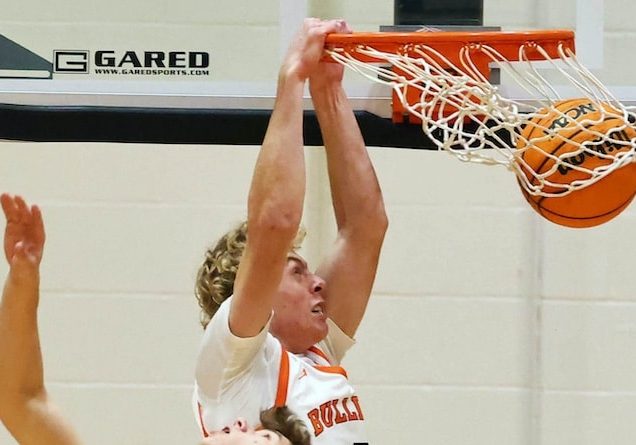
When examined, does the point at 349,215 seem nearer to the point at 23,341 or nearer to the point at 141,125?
the point at 141,125

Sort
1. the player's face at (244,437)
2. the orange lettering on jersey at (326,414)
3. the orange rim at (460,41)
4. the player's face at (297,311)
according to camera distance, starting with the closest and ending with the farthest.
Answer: the player's face at (244,437) → the orange rim at (460,41) → the orange lettering on jersey at (326,414) → the player's face at (297,311)

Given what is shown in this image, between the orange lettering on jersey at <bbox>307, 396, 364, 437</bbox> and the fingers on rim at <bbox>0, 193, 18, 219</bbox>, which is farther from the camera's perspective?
the fingers on rim at <bbox>0, 193, 18, 219</bbox>

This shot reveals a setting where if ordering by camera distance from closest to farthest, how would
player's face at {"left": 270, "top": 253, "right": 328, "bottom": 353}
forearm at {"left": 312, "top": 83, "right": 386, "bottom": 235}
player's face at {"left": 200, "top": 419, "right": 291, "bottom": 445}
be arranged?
player's face at {"left": 200, "top": 419, "right": 291, "bottom": 445} < player's face at {"left": 270, "top": 253, "right": 328, "bottom": 353} < forearm at {"left": 312, "top": 83, "right": 386, "bottom": 235}

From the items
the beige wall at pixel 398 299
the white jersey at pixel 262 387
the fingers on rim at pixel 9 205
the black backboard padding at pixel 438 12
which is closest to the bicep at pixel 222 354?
the white jersey at pixel 262 387

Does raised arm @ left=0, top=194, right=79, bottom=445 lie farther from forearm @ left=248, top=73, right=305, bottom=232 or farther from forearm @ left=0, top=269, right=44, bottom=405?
forearm @ left=248, top=73, right=305, bottom=232

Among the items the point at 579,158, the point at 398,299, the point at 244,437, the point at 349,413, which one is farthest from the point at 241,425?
the point at 398,299

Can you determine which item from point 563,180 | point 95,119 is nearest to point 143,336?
point 95,119

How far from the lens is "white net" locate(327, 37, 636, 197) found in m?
2.05

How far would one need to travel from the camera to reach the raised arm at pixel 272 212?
209 centimetres

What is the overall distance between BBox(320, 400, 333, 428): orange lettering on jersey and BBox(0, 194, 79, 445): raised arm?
2.35 feet

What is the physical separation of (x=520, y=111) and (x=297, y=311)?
1.99 feet

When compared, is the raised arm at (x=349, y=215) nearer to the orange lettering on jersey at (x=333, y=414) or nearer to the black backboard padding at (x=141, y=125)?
the black backboard padding at (x=141, y=125)

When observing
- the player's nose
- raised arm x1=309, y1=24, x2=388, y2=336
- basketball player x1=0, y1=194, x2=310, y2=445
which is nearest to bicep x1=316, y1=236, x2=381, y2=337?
raised arm x1=309, y1=24, x2=388, y2=336

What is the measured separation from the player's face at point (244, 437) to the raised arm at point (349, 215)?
486 mm
